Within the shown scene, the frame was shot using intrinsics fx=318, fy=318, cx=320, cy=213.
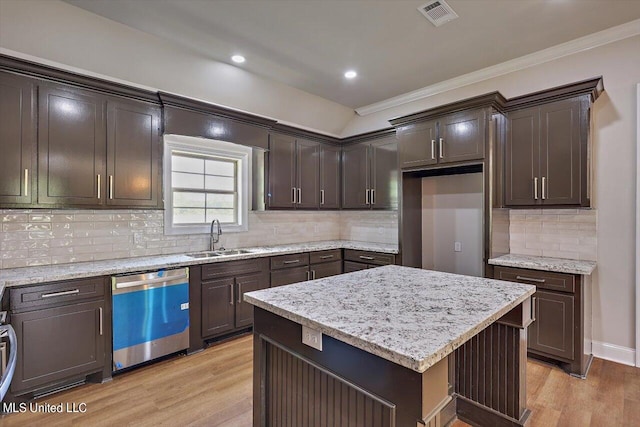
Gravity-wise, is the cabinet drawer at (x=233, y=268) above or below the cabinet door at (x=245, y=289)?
above

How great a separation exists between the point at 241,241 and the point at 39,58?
8.55 ft

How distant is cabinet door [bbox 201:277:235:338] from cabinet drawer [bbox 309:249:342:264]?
46.7 inches

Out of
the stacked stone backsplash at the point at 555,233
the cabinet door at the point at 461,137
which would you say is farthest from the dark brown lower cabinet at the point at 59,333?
the stacked stone backsplash at the point at 555,233

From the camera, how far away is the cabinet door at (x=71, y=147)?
8.48ft

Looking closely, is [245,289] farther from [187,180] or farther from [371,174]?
[371,174]

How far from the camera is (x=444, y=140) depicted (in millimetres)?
3553

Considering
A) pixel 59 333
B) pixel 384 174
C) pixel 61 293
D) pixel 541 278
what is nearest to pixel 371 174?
pixel 384 174

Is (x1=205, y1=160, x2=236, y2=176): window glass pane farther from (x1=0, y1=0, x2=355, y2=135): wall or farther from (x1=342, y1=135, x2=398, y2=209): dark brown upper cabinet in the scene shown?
(x1=342, y1=135, x2=398, y2=209): dark brown upper cabinet

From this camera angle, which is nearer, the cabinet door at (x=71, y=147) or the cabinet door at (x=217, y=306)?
the cabinet door at (x=71, y=147)

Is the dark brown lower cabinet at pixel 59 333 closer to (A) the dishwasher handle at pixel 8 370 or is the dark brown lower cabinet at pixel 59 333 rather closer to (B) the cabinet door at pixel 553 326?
(A) the dishwasher handle at pixel 8 370

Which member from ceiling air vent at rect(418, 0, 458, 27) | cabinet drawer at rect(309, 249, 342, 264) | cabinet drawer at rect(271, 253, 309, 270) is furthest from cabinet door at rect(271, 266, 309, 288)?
ceiling air vent at rect(418, 0, 458, 27)

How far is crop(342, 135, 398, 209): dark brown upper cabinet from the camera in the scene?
4387 millimetres

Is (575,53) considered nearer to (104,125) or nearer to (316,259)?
(316,259)

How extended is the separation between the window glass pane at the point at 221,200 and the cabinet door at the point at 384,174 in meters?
1.96
